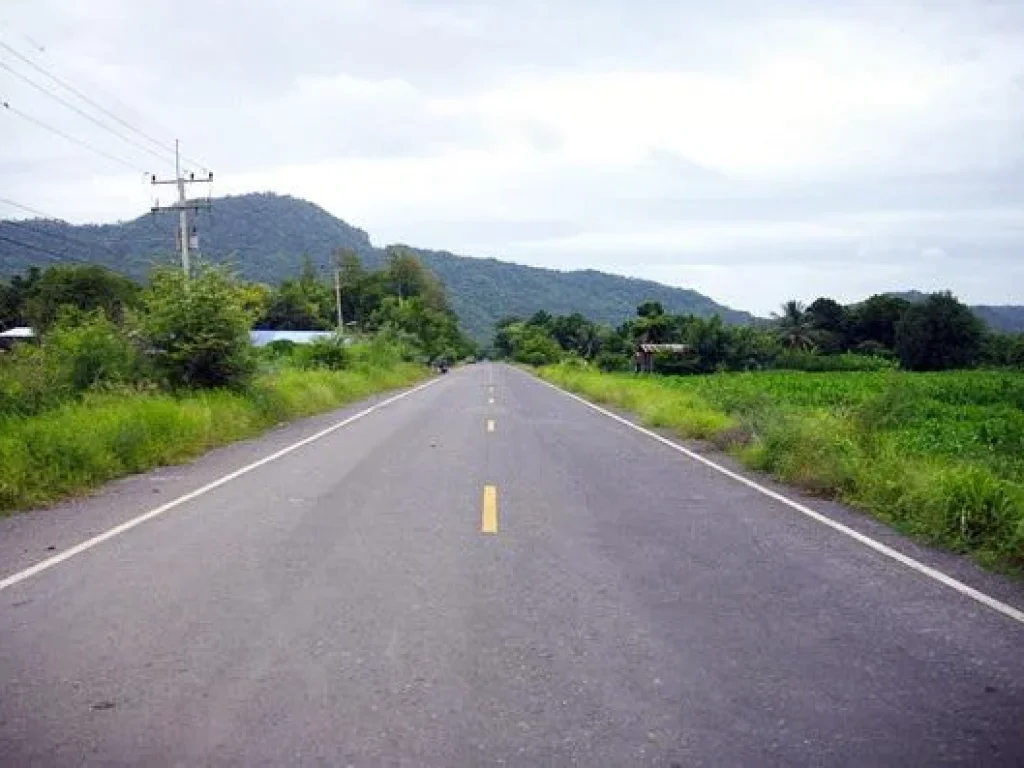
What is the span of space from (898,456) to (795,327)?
8805 centimetres

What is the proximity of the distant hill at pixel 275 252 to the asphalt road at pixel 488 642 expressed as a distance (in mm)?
16305

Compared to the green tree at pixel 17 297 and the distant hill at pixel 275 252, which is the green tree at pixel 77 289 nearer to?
the distant hill at pixel 275 252

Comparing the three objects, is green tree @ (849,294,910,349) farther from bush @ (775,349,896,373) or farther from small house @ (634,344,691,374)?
small house @ (634,344,691,374)

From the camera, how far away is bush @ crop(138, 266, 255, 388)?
20.9 metres

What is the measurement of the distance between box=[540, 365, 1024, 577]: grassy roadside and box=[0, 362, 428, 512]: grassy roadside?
30.6 ft

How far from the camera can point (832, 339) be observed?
94.9 metres

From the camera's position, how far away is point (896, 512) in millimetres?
10117

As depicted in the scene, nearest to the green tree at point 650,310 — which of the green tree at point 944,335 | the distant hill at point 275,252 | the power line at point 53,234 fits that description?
the distant hill at point 275,252

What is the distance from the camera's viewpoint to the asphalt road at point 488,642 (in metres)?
4.25

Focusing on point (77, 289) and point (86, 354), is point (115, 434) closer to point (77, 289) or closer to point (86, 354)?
point (86, 354)

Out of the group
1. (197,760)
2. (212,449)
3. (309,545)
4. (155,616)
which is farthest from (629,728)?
(212,449)

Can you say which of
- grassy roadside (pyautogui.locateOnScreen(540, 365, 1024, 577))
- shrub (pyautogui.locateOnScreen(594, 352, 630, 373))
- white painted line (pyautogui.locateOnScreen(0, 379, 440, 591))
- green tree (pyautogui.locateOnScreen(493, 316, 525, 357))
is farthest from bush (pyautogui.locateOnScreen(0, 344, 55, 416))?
green tree (pyautogui.locateOnScreen(493, 316, 525, 357))

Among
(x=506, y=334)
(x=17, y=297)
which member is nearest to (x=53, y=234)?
(x=17, y=297)

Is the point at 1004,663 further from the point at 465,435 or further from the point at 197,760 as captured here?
the point at 465,435
